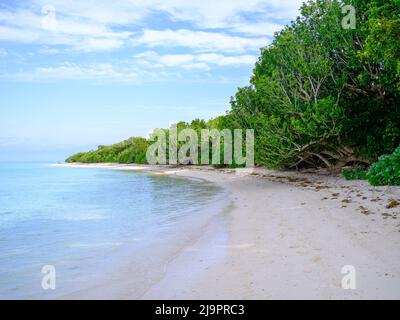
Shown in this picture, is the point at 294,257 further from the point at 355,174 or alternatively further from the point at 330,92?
the point at 330,92

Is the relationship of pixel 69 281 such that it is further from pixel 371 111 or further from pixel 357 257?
pixel 371 111

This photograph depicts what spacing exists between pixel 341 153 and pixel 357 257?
68.4 feet

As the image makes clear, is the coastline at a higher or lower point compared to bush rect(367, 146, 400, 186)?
lower

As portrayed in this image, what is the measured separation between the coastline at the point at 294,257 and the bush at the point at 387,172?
2.48 meters

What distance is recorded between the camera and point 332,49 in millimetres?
23078

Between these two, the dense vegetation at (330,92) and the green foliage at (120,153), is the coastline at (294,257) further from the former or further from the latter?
the green foliage at (120,153)

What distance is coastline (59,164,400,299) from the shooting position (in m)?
5.52

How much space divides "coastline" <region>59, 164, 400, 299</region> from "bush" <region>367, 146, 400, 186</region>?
248cm

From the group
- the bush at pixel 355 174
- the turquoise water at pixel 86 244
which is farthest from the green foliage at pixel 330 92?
the turquoise water at pixel 86 244

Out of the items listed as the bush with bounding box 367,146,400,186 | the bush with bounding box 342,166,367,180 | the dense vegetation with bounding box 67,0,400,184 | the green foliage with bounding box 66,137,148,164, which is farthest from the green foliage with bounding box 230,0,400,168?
the green foliage with bounding box 66,137,148,164

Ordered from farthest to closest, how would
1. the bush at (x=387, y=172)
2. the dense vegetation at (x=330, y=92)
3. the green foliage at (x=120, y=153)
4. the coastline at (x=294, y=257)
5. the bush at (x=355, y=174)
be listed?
the green foliage at (x=120, y=153) < the dense vegetation at (x=330, y=92) < the bush at (x=355, y=174) < the bush at (x=387, y=172) < the coastline at (x=294, y=257)

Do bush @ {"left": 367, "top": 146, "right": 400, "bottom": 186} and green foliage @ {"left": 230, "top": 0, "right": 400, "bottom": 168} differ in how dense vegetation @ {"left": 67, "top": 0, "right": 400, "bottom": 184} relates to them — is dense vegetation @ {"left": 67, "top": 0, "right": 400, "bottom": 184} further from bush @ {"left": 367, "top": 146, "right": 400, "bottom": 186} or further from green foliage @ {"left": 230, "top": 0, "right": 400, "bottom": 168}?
bush @ {"left": 367, "top": 146, "right": 400, "bottom": 186}

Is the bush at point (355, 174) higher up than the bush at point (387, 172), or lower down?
lower down

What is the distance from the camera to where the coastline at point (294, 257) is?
5522 millimetres
